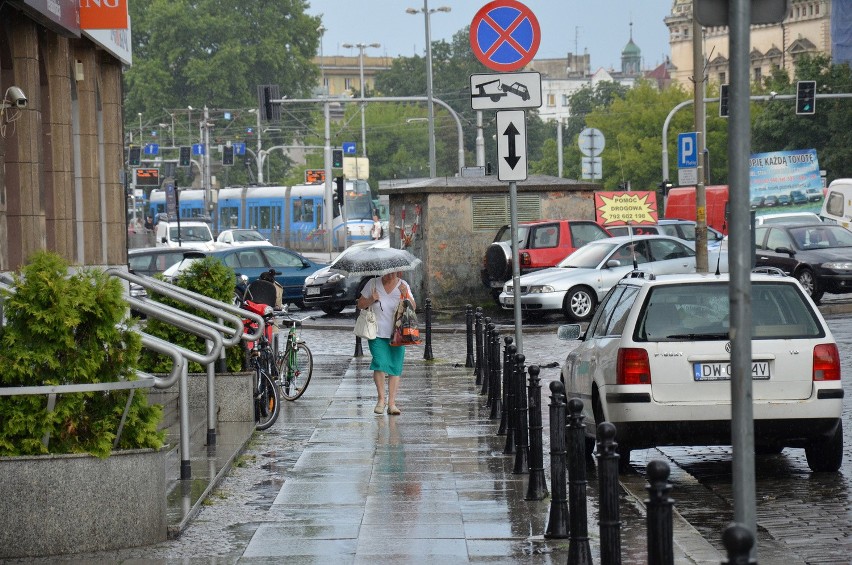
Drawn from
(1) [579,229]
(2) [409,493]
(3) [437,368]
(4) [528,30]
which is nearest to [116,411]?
(2) [409,493]

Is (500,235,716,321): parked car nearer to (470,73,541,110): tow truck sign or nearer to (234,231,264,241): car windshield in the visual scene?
(470,73,541,110): tow truck sign

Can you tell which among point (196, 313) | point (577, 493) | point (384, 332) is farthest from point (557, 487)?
point (384, 332)

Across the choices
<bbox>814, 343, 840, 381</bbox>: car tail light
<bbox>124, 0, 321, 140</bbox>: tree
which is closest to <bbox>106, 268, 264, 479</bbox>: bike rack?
<bbox>814, 343, 840, 381</bbox>: car tail light

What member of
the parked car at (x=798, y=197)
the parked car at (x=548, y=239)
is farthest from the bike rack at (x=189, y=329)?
the parked car at (x=798, y=197)

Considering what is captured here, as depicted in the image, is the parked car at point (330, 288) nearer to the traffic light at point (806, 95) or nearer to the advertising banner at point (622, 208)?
the advertising banner at point (622, 208)

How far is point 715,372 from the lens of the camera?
10.5 meters

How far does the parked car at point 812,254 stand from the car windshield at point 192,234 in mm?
28734

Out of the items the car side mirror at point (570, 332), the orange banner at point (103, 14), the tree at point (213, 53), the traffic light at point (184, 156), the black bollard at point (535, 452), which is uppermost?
the tree at point (213, 53)

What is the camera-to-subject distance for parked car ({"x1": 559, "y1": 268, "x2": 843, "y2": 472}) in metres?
10.5

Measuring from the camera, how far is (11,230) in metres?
14.5

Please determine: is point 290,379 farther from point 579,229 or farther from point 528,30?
point 579,229

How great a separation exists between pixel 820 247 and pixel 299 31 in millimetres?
77951

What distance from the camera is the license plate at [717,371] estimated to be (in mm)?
10477

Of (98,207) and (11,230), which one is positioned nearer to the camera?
(11,230)
